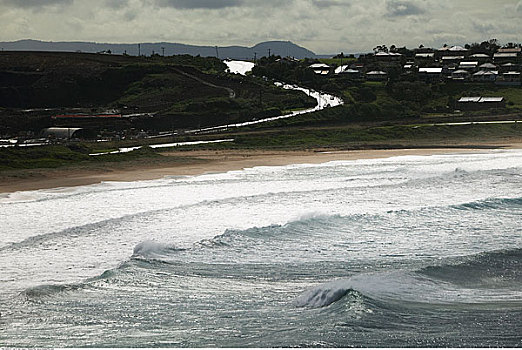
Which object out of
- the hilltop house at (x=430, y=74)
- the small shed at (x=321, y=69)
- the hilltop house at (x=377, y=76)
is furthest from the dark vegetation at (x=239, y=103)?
the small shed at (x=321, y=69)

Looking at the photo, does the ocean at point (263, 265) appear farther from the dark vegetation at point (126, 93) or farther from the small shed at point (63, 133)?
the dark vegetation at point (126, 93)

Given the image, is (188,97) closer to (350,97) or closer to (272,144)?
(350,97)

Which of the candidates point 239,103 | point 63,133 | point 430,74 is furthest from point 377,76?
point 63,133

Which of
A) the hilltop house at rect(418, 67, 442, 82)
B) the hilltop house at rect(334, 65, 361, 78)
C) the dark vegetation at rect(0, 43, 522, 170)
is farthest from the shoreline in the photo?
the hilltop house at rect(334, 65, 361, 78)

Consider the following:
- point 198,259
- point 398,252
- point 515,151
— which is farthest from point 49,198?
point 515,151

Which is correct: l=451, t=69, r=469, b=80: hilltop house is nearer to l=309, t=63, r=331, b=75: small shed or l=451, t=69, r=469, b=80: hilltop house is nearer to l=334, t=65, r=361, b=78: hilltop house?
l=334, t=65, r=361, b=78: hilltop house

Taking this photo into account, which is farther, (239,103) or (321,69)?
(321,69)

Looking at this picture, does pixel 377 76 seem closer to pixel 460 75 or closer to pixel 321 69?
pixel 460 75
